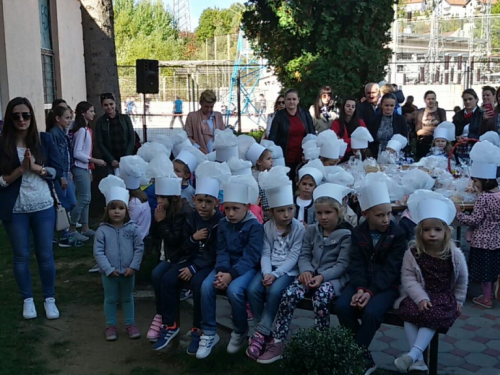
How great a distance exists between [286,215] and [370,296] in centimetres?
86

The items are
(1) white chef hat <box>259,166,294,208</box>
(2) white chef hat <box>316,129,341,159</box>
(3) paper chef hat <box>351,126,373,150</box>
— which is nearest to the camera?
(1) white chef hat <box>259,166,294,208</box>

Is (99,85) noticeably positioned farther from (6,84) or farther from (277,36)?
(277,36)

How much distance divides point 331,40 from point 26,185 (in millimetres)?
8838

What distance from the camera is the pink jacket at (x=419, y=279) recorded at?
3809 mm

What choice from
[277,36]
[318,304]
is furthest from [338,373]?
[277,36]

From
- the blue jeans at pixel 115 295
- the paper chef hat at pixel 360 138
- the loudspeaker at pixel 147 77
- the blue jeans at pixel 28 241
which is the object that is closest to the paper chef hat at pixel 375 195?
the blue jeans at pixel 115 295

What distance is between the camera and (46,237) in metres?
5.10

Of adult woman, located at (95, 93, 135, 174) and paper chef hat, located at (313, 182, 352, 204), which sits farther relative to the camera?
adult woman, located at (95, 93, 135, 174)

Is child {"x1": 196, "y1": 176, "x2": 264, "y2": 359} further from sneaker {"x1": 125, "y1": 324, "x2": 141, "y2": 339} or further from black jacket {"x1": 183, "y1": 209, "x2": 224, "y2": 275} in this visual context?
sneaker {"x1": 125, "y1": 324, "x2": 141, "y2": 339}

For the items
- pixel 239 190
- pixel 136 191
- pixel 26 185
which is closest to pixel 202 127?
pixel 136 191

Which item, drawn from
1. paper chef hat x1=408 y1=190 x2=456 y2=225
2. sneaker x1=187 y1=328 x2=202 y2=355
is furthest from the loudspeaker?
paper chef hat x1=408 y1=190 x2=456 y2=225

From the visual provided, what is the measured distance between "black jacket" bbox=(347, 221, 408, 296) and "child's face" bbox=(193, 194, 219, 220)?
1112 mm

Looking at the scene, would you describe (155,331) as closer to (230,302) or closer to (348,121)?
(230,302)

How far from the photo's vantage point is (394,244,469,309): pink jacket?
3.81m
